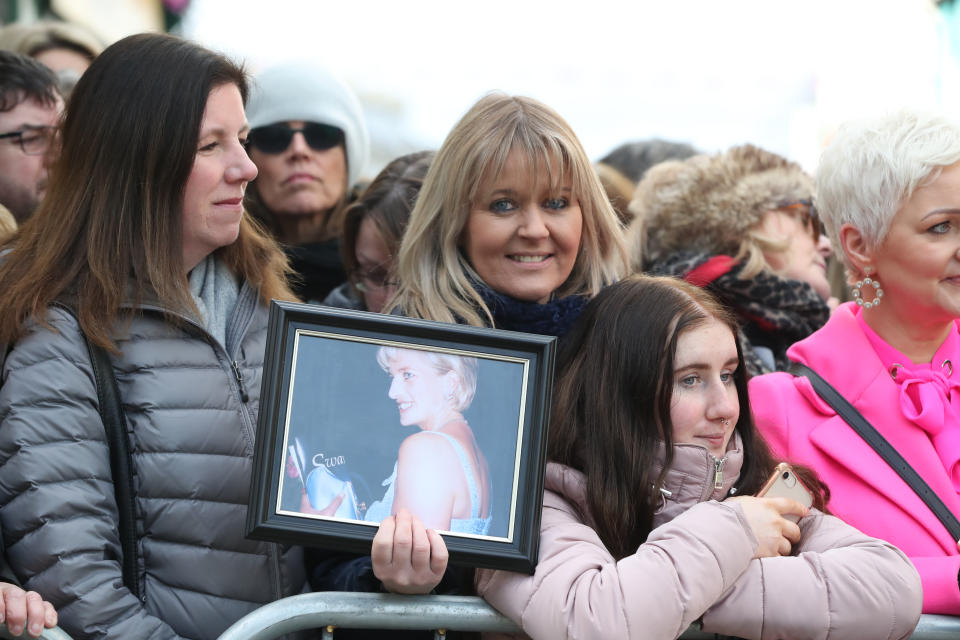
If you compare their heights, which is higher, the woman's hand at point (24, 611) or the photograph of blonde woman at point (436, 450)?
the photograph of blonde woman at point (436, 450)

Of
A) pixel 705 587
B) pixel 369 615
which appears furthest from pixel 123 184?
pixel 705 587

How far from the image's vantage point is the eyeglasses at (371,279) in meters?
3.96

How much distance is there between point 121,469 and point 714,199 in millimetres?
2469

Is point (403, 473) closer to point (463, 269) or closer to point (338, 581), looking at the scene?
point (338, 581)

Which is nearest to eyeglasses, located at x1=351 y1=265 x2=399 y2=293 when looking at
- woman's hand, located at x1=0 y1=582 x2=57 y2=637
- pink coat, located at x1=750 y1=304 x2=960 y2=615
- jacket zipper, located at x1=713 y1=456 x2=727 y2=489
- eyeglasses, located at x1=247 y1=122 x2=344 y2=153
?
eyeglasses, located at x1=247 y1=122 x2=344 y2=153

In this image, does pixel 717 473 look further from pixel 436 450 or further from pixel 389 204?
pixel 389 204

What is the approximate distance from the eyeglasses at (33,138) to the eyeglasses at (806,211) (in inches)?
103

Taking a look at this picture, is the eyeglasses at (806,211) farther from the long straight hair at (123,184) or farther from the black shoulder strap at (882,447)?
the long straight hair at (123,184)

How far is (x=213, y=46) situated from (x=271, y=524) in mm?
1368

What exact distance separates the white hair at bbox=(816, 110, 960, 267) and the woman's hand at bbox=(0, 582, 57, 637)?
7.50ft

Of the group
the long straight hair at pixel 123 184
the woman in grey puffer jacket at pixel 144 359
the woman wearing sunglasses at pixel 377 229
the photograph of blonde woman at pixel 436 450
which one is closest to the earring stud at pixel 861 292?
the photograph of blonde woman at pixel 436 450

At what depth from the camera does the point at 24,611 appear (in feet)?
7.34

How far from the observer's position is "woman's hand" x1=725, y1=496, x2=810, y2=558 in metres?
2.47

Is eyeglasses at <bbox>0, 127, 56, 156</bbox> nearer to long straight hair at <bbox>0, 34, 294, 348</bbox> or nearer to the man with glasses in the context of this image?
the man with glasses
